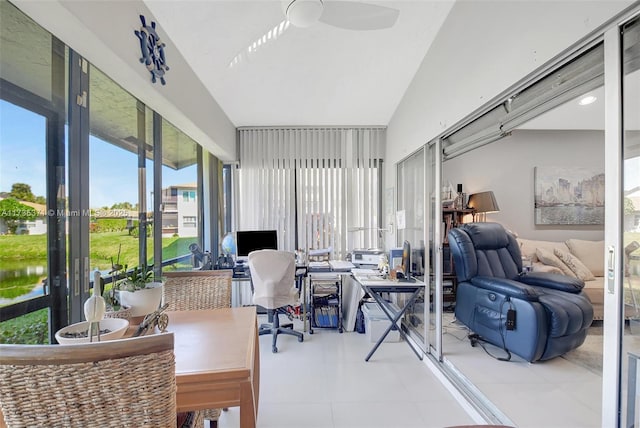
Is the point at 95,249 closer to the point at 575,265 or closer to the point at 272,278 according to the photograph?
the point at 272,278

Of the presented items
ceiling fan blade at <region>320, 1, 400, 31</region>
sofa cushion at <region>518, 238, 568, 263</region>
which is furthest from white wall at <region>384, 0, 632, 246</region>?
sofa cushion at <region>518, 238, 568, 263</region>

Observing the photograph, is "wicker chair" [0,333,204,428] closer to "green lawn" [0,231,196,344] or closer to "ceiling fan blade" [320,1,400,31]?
"green lawn" [0,231,196,344]

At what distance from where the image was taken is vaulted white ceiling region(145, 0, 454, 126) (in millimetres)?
1961

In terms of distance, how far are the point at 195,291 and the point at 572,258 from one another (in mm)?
4054

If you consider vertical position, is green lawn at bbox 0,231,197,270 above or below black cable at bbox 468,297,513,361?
above

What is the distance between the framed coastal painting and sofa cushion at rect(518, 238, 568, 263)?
1.19 ft

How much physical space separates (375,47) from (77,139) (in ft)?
7.50

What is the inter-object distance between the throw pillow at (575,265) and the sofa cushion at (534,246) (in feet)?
0.32

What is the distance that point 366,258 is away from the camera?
12.2 ft

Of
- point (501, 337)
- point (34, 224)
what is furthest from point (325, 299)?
point (34, 224)

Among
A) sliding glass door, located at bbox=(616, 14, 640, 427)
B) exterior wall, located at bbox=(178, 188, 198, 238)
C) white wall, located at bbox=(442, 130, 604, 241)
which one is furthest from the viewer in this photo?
white wall, located at bbox=(442, 130, 604, 241)

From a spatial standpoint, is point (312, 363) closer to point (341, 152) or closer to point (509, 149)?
point (341, 152)

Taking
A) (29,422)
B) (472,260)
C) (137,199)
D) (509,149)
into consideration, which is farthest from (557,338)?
(137,199)

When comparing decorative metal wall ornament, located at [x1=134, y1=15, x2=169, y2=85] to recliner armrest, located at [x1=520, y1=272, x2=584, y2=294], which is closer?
decorative metal wall ornament, located at [x1=134, y1=15, x2=169, y2=85]
